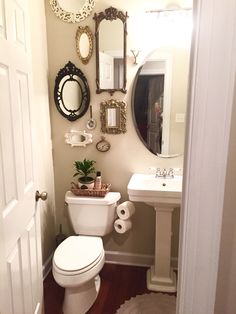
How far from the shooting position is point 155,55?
1.92 m

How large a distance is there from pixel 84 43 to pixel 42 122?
0.72 m

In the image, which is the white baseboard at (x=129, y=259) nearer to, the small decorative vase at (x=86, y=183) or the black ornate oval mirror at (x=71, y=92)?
the small decorative vase at (x=86, y=183)

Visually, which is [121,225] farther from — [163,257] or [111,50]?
[111,50]

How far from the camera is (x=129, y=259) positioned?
225 cm

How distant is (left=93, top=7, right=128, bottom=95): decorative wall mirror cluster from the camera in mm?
1884

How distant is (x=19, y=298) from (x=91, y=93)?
1.51m

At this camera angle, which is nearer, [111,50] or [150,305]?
[150,305]

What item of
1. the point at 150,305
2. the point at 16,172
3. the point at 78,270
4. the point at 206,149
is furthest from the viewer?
the point at 150,305

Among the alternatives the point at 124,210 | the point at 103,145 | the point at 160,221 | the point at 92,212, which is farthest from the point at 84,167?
the point at 160,221

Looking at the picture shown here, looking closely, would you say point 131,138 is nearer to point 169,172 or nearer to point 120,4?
point 169,172

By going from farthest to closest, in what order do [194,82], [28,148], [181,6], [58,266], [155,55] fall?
[155,55] → [181,6] → [58,266] → [28,148] → [194,82]

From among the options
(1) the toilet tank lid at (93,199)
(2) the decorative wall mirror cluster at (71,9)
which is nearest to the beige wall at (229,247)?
(1) the toilet tank lid at (93,199)

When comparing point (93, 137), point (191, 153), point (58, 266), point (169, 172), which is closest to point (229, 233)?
point (191, 153)

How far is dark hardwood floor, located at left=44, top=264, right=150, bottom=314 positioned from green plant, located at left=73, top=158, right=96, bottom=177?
2.94 ft
